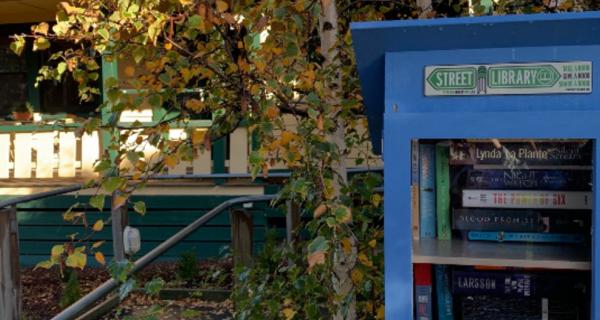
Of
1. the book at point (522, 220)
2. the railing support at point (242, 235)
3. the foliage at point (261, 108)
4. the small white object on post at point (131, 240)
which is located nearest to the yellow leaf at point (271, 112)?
the foliage at point (261, 108)

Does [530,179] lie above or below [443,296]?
above

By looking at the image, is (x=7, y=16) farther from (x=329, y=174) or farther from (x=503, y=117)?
(x=503, y=117)

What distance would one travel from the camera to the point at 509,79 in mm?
1826

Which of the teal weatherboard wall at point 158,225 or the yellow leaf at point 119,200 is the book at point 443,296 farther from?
the teal weatherboard wall at point 158,225

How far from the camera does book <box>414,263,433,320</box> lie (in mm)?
2148

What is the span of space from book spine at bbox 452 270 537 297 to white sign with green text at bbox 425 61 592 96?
0.68 m

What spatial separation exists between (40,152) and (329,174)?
662 cm

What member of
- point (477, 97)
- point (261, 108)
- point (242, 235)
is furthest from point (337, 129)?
point (242, 235)

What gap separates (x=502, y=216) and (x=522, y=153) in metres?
0.22

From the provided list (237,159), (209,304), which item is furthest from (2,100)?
(209,304)

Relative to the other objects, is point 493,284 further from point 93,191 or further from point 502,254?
point 93,191

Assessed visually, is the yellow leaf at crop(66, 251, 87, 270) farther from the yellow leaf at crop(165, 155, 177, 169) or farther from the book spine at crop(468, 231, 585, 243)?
the book spine at crop(468, 231, 585, 243)

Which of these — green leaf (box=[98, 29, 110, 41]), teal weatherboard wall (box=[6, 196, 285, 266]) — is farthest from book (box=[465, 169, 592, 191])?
teal weatherboard wall (box=[6, 196, 285, 266])

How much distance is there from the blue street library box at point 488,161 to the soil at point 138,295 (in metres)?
3.05
